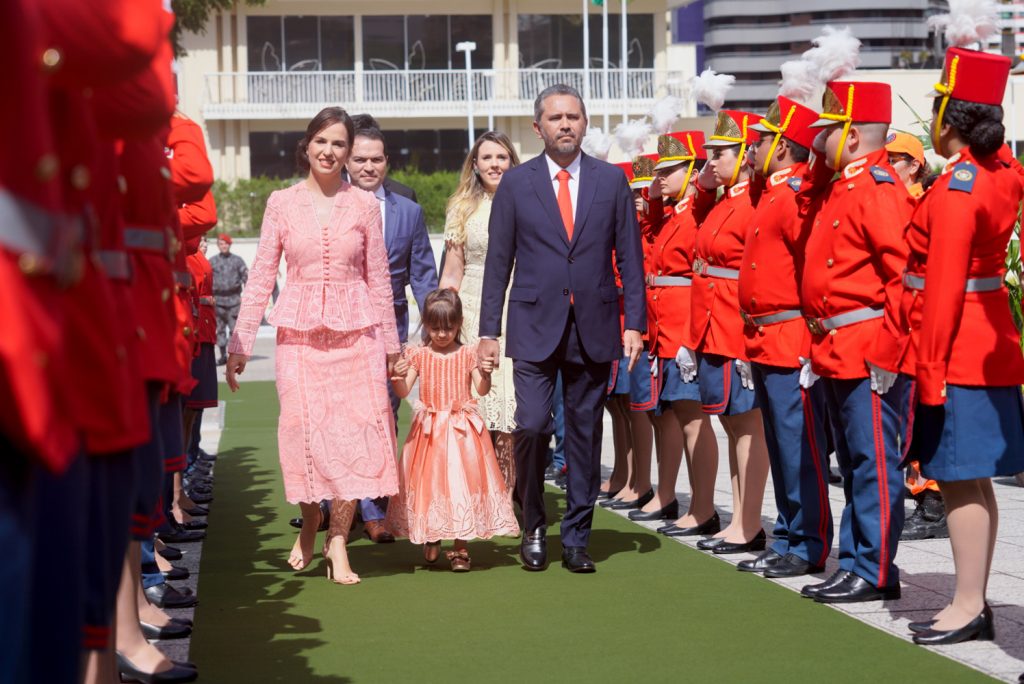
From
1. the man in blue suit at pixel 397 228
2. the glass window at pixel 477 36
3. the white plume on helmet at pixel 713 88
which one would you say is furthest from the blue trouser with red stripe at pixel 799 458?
the glass window at pixel 477 36

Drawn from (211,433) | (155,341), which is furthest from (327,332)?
(211,433)

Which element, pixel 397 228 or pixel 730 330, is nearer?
pixel 730 330

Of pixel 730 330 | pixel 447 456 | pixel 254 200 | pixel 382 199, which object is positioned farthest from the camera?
pixel 254 200

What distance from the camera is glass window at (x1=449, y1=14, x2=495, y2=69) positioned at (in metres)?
47.4

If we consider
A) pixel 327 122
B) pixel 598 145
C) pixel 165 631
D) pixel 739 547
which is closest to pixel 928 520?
pixel 739 547

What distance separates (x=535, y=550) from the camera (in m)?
7.75

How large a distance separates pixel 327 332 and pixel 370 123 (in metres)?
2.35

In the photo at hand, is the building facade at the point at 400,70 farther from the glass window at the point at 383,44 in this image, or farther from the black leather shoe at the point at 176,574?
the black leather shoe at the point at 176,574

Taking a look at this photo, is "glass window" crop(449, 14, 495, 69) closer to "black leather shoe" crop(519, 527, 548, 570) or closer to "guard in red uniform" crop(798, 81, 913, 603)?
"black leather shoe" crop(519, 527, 548, 570)

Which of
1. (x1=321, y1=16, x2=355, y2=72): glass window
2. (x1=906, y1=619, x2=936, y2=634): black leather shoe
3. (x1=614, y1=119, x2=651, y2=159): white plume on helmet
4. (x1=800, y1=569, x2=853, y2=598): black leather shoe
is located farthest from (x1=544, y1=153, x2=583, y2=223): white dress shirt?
(x1=321, y1=16, x2=355, y2=72): glass window

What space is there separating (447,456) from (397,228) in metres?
2.04

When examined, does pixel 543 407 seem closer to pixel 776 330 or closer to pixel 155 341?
pixel 776 330

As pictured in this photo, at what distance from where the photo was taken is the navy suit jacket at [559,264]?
7.72 metres

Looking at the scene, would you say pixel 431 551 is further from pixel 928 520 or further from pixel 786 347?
pixel 928 520
